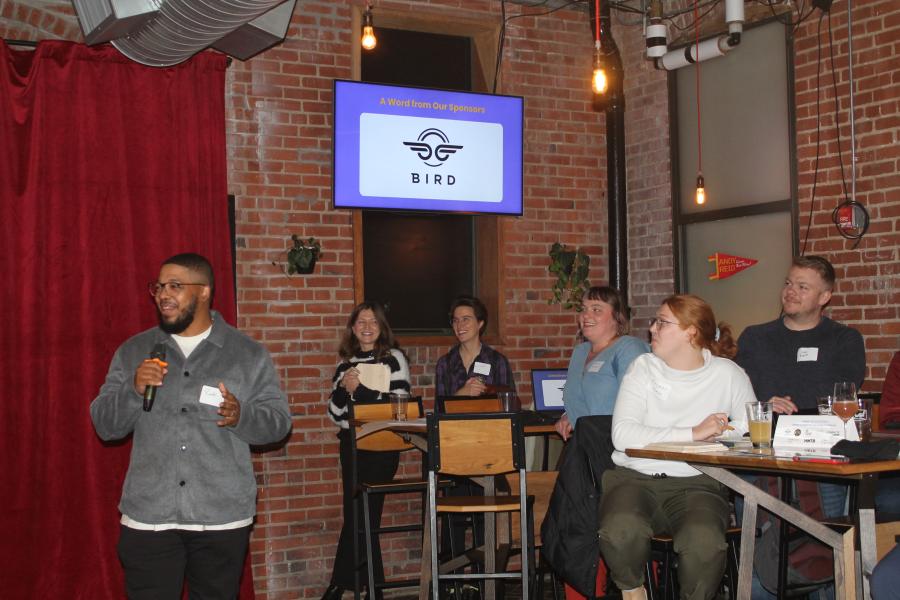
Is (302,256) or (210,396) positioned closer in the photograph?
(210,396)

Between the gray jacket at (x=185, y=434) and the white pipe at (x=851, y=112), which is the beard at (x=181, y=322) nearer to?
A: the gray jacket at (x=185, y=434)

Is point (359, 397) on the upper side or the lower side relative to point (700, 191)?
lower

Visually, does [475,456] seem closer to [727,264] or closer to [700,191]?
[700,191]

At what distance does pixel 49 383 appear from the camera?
16.6ft

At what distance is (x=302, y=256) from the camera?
580 centimetres

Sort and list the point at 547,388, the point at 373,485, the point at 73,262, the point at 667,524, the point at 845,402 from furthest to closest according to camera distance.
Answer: the point at 547,388 → the point at 73,262 → the point at 373,485 → the point at 667,524 → the point at 845,402

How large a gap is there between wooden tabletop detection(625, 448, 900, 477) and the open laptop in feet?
9.71

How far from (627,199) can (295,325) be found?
8.22 ft

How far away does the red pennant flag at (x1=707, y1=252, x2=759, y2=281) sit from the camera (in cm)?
612

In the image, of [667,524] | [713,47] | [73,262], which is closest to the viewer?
[667,524]

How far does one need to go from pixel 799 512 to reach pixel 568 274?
135 inches

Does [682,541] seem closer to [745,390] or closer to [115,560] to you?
[745,390]

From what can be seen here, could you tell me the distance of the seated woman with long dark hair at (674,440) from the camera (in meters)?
3.60

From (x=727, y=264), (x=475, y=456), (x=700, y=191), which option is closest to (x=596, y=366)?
(x=475, y=456)
